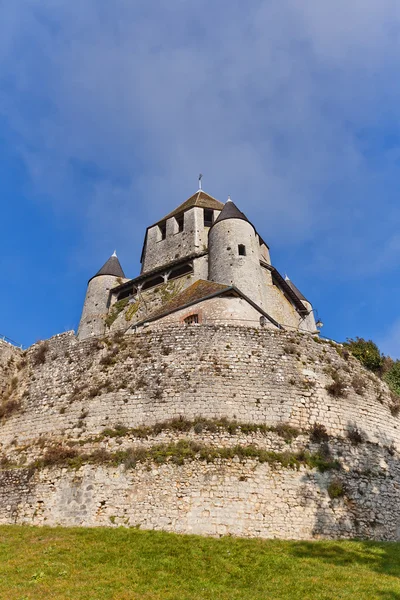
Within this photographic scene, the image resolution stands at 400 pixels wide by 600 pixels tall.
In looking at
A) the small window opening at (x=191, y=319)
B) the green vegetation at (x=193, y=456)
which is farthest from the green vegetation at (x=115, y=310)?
the green vegetation at (x=193, y=456)

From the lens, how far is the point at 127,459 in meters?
13.8

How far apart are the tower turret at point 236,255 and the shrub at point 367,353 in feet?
28.4

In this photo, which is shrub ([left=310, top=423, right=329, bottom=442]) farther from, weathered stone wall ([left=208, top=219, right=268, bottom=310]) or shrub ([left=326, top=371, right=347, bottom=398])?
weathered stone wall ([left=208, top=219, right=268, bottom=310])

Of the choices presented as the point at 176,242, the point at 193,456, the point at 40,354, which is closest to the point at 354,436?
the point at 193,456

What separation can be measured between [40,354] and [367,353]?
13.2 metres

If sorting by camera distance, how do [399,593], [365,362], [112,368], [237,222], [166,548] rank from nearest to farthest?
[399,593], [166,548], [112,368], [365,362], [237,222]

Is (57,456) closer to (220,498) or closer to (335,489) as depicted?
(220,498)

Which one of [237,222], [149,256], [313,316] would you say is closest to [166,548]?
[237,222]

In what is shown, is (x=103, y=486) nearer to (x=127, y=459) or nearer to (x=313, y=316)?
(x=127, y=459)

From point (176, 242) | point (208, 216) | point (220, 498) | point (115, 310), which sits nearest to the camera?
point (220, 498)

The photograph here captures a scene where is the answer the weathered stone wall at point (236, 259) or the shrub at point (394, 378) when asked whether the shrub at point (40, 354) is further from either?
the shrub at point (394, 378)

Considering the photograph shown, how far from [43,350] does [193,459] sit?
869cm

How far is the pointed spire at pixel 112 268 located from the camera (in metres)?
34.4

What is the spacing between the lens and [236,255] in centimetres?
2845
